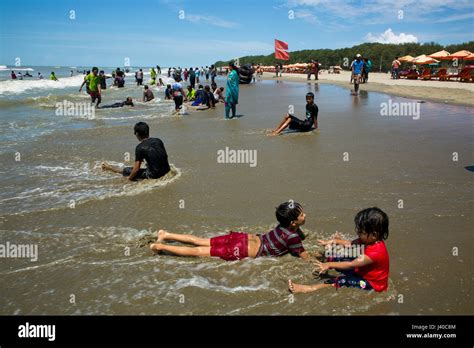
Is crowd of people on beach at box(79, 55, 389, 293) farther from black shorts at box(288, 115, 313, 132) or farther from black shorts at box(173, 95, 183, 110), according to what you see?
black shorts at box(173, 95, 183, 110)

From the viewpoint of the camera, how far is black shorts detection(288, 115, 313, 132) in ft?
33.8

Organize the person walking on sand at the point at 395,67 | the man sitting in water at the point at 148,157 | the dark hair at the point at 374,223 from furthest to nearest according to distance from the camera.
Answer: the person walking on sand at the point at 395,67 < the man sitting in water at the point at 148,157 < the dark hair at the point at 374,223

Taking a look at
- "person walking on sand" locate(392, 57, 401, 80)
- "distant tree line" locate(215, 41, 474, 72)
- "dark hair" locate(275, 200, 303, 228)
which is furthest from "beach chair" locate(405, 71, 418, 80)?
"dark hair" locate(275, 200, 303, 228)

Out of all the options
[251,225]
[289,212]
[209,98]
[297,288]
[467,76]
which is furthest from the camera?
[467,76]

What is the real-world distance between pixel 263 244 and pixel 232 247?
0.33 m

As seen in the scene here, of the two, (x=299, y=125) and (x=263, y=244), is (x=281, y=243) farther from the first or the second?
(x=299, y=125)

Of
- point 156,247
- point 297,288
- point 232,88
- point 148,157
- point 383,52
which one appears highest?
point 383,52

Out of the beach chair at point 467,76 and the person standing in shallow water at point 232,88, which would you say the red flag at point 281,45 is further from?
the person standing in shallow water at point 232,88

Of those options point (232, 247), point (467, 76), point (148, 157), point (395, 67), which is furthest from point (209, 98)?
point (395, 67)

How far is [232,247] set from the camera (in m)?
3.87

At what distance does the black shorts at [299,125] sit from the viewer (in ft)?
33.8

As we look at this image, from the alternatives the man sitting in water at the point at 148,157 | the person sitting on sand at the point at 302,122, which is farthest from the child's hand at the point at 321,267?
the person sitting on sand at the point at 302,122

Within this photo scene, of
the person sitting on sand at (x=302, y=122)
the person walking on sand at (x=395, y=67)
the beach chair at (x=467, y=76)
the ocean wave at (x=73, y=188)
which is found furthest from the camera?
the person walking on sand at (x=395, y=67)
